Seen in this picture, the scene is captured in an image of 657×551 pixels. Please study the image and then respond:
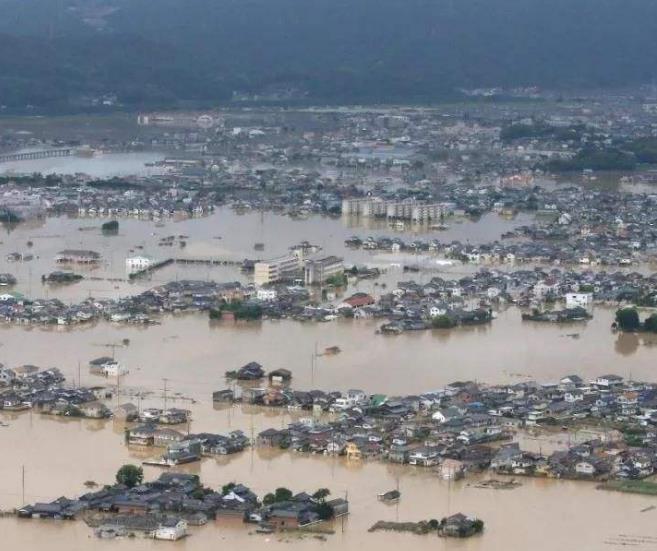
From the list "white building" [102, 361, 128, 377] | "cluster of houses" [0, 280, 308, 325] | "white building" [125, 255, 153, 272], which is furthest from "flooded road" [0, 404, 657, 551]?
"white building" [125, 255, 153, 272]

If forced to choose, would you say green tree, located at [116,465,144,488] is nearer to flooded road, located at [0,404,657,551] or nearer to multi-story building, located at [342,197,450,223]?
flooded road, located at [0,404,657,551]

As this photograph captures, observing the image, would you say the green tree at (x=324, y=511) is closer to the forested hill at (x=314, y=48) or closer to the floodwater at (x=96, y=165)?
the floodwater at (x=96, y=165)

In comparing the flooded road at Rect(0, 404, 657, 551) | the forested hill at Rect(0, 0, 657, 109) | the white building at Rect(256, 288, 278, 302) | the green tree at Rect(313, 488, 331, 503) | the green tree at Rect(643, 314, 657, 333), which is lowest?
the flooded road at Rect(0, 404, 657, 551)

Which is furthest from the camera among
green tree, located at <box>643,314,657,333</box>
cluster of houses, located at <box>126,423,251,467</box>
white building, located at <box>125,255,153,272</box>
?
white building, located at <box>125,255,153,272</box>

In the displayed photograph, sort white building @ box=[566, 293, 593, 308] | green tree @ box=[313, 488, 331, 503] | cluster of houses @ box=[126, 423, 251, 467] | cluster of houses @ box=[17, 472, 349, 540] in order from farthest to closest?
white building @ box=[566, 293, 593, 308] < cluster of houses @ box=[126, 423, 251, 467] < green tree @ box=[313, 488, 331, 503] < cluster of houses @ box=[17, 472, 349, 540]

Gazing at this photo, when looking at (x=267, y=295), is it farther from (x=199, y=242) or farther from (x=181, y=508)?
(x=181, y=508)

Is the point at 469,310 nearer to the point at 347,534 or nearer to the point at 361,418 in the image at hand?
the point at 361,418

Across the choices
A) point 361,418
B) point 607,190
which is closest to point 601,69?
point 607,190
